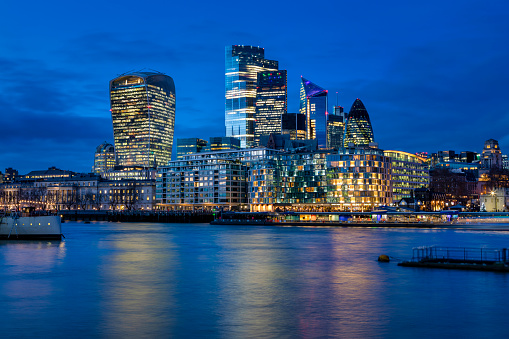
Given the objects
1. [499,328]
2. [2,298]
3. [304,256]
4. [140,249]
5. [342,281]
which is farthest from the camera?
[140,249]

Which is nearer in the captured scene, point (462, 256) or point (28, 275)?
point (28, 275)

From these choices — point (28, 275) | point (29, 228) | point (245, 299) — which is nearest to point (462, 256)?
point (245, 299)

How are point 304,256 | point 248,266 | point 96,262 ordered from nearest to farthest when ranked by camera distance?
point 248,266 → point 96,262 → point 304,256

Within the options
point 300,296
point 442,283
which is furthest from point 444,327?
point 442,283

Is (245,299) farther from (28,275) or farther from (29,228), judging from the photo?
(29,228)

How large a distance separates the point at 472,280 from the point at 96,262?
4133 cm

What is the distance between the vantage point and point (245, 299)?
41.6 meters

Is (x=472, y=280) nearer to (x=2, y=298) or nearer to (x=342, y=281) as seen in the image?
(x=342, y=281)

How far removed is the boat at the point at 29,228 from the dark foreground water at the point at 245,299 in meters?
33.6

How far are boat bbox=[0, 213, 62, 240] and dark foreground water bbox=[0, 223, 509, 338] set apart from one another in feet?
110

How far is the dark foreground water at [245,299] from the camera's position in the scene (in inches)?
1238

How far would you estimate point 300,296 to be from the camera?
140 feet

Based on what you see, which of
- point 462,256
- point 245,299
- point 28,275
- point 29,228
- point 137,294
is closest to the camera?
point 245,299

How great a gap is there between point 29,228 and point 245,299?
6973 centimetres
